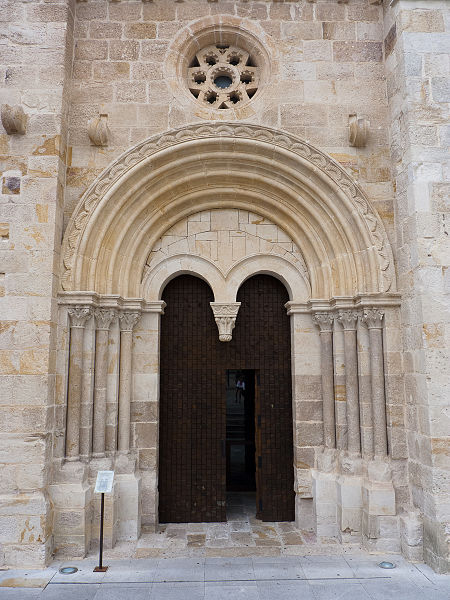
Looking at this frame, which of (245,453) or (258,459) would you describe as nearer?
(258,459)

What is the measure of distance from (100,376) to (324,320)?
300 cm

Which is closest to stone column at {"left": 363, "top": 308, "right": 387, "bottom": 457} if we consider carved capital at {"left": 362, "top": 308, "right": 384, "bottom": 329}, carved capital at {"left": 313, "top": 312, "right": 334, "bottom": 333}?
carved capital at {"left": 362, "top": 308, "right": 384, "bottom": 329}

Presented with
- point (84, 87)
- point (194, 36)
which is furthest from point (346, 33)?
point (84, 87)

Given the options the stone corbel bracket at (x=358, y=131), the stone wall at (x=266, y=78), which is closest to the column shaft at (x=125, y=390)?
the stone wall at (x=266, y=78)

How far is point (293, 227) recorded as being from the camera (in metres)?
6.36

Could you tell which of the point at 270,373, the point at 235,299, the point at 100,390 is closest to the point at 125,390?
the point at 100,390

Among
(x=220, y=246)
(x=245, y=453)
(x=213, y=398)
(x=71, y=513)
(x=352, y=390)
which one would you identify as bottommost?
(x=71, y=513)

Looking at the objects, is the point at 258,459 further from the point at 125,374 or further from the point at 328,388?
the point at 125,374

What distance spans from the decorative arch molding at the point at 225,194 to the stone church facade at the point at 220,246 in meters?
0.03

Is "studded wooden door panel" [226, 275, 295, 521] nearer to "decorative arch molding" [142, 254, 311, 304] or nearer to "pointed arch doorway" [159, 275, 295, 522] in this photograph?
"pointed arch doorway" [159, 275, 295, 522]

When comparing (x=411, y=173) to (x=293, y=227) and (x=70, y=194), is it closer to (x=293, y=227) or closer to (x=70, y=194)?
(x=293, y=227)

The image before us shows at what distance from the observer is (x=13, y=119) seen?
537cm

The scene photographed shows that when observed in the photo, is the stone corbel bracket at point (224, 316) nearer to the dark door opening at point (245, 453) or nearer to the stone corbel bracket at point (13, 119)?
the dark door opening at point (245, 453)

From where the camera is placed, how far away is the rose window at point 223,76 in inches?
246
